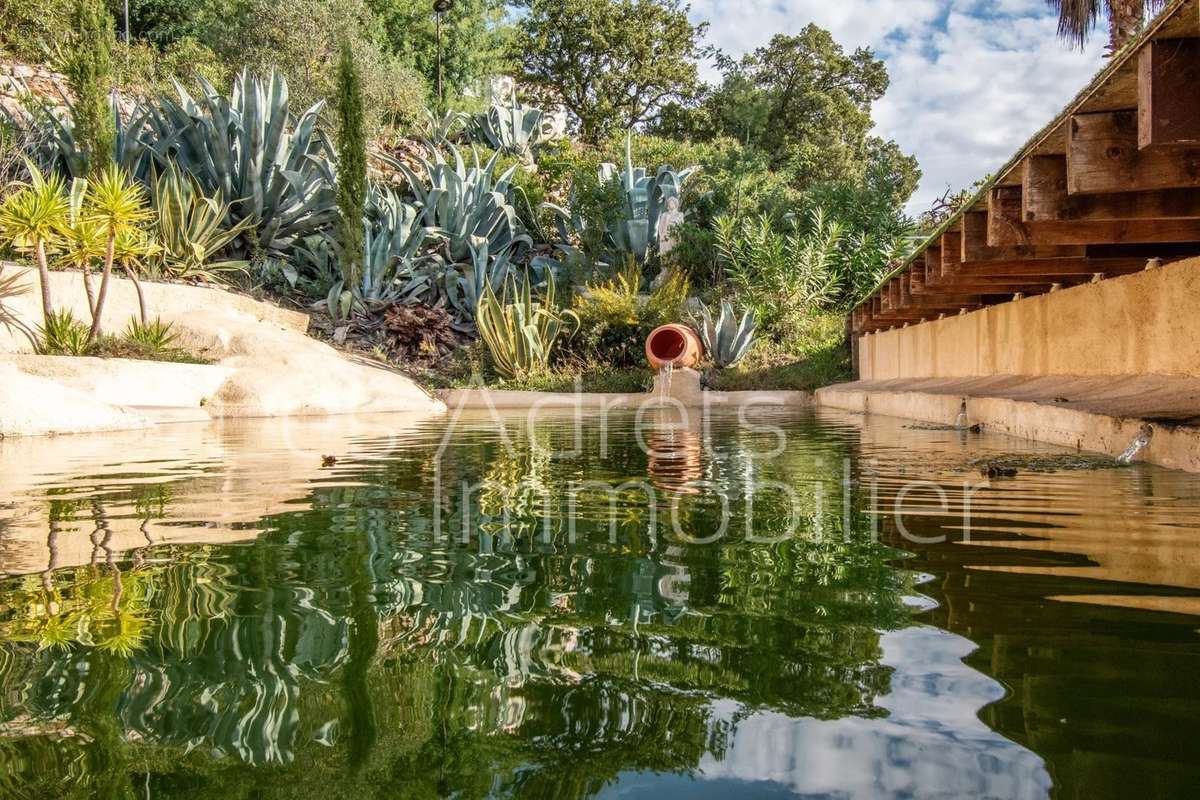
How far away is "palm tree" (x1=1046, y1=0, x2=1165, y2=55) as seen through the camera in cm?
1520

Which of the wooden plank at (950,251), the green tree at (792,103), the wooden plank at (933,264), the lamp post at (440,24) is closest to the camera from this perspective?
the wooden plank at (950,251)

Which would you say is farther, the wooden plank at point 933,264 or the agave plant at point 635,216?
the agave plant at point 635,216

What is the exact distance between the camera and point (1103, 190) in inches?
219

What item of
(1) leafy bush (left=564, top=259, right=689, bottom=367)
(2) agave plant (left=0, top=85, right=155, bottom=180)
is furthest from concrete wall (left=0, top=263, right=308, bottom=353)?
(1) leafy bush (left=564, top=259, right=689, bottom=367)

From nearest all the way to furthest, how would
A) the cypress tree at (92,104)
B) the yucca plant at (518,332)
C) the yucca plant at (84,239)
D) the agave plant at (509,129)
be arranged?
the yucca plant at (84,239) < the cypress tree at (92,104) < the yucca plant at (518,332) < the agave plant at (509,129)

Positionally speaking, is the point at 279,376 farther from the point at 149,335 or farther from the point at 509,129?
the point at 509,129

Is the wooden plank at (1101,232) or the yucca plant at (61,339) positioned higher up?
the wooden plank at (1101,232)

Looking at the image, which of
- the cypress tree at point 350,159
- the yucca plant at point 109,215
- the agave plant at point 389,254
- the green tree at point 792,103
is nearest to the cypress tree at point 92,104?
the cypress tree at point 350,159

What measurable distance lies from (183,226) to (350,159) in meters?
3.93

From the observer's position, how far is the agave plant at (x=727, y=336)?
19.2m

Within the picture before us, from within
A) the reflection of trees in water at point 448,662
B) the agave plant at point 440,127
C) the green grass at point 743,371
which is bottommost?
the reflection of trees in water at point 448,662

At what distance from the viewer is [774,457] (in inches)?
251

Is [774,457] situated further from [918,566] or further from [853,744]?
[853,744]

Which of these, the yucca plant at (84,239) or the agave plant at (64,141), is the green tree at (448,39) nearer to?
the agave plant at (64,141)
